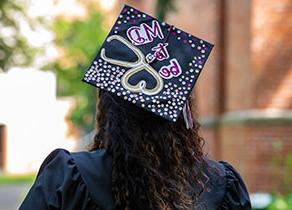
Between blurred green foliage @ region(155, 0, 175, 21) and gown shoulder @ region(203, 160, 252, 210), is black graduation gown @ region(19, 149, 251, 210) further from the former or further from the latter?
blurred green foliage @ region(155, 0, 175, 21)

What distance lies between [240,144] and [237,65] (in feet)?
5.00

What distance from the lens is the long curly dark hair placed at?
2.93 m

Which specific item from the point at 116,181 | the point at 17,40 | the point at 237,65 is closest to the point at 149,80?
the point at 116,181

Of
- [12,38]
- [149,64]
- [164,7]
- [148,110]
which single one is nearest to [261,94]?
[164,7]

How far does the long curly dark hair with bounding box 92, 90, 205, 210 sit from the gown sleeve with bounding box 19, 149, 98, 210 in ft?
0.39

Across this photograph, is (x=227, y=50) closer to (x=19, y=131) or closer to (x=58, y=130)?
(x=19, y=131)

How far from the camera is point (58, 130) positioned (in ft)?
165

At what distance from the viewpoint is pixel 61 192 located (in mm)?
2947

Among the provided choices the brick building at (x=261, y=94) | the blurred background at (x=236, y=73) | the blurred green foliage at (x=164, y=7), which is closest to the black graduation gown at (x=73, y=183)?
the blurred background at (x=236, y=73)

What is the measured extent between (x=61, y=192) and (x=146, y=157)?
323 mm

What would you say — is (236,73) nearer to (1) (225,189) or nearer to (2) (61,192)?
(1) (225,189)

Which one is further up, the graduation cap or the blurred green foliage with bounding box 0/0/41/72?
the graduation cap

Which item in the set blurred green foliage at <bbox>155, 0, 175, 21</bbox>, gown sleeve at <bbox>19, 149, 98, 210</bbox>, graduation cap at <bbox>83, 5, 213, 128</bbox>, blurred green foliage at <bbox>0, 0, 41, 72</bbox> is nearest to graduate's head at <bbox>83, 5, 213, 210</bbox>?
graduation cap at <bbox>83, 5, 213, 128</bbox>

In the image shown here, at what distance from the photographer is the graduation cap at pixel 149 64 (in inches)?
118
